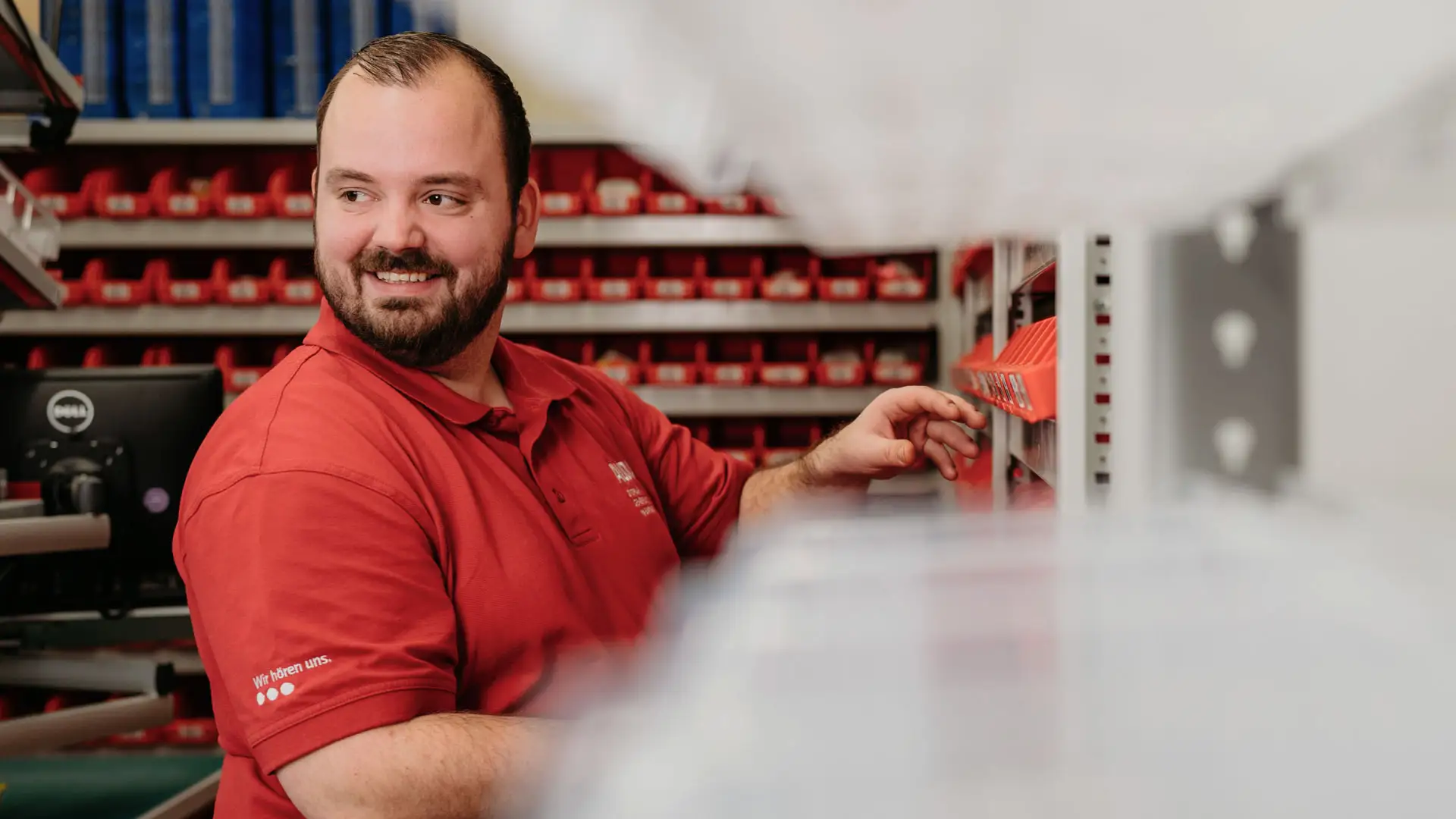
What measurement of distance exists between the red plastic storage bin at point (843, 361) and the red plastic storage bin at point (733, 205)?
0.50 m

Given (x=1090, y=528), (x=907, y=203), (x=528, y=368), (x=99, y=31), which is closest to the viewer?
(x=1090, y=528)

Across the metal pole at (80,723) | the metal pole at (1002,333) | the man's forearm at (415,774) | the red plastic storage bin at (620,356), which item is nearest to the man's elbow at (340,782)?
the man's forearm at (415,774)

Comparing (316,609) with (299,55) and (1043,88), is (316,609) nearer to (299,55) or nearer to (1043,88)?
(1043,88)

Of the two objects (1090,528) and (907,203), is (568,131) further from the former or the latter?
(1090,528)

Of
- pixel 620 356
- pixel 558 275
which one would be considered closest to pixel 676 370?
pixel 620 356

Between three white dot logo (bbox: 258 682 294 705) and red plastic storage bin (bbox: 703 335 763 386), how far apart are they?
6.87ft

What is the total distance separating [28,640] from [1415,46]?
2.84 metres

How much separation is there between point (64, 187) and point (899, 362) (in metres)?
2.65

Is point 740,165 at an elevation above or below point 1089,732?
above

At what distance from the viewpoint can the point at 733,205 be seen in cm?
298

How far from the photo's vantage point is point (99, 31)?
2939mm

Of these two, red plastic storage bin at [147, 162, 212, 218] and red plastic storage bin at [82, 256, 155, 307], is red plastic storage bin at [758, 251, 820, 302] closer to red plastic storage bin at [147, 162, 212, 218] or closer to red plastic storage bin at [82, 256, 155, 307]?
red plastic storage bin at [147, 162, 212, 218]

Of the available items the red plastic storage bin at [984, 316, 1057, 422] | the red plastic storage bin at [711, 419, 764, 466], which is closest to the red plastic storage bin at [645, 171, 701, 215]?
the red plastic storage bin at [711, 419, 764, 466]

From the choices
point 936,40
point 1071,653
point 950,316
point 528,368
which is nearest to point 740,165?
point 936,40
